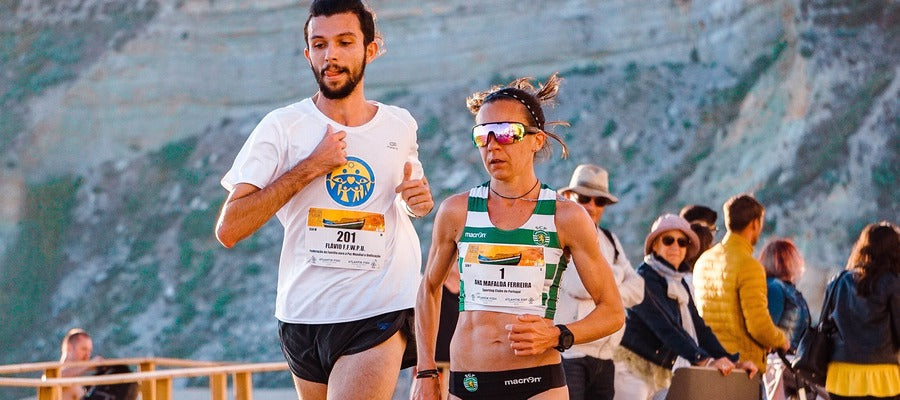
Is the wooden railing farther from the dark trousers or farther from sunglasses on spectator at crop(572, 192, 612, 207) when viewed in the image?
sunglasses on spectator at crop(572, 192, 612, 207)

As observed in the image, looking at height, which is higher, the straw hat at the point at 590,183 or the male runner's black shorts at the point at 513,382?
the straw hat at the point at 590,183

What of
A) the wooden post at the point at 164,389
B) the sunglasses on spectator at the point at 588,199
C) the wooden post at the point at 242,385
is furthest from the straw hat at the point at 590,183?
the wooden post at the point at 164,389

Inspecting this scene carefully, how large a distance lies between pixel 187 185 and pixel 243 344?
919 centimetres

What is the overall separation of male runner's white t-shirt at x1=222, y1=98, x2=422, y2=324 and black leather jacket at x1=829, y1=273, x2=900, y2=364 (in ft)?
16.1

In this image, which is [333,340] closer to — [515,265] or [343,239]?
[343,239]

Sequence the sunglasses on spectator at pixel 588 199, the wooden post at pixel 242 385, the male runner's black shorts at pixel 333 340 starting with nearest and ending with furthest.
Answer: the male runner's black shorts at pixel 333 340
the wooden post at pixel 242 385
the sunglasses on spectator at pixel 588 199

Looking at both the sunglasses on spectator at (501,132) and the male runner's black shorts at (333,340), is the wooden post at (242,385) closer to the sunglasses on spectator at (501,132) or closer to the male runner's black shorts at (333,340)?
the male runner's black shorts at (333,340)

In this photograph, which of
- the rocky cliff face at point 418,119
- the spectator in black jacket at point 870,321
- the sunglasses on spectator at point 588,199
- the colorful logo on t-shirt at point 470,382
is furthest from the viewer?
the rocky cliff face at point 418,119

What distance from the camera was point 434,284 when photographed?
5.39m

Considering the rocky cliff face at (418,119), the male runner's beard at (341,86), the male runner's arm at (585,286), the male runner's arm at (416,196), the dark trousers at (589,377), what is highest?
the rocky cliff face at (418,119)

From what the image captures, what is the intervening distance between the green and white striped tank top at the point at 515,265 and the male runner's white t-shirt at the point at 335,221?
46cm

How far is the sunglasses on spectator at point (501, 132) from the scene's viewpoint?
5.21m

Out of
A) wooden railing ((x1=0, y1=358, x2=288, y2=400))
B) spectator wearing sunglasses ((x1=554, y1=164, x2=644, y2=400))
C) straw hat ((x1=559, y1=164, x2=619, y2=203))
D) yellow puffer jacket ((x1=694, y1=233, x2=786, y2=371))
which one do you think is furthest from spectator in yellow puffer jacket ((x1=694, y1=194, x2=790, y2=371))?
wooden railing ((x1=0, y1=358, x2=288, y2=400))

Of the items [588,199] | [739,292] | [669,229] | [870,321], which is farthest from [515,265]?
[870,321]
